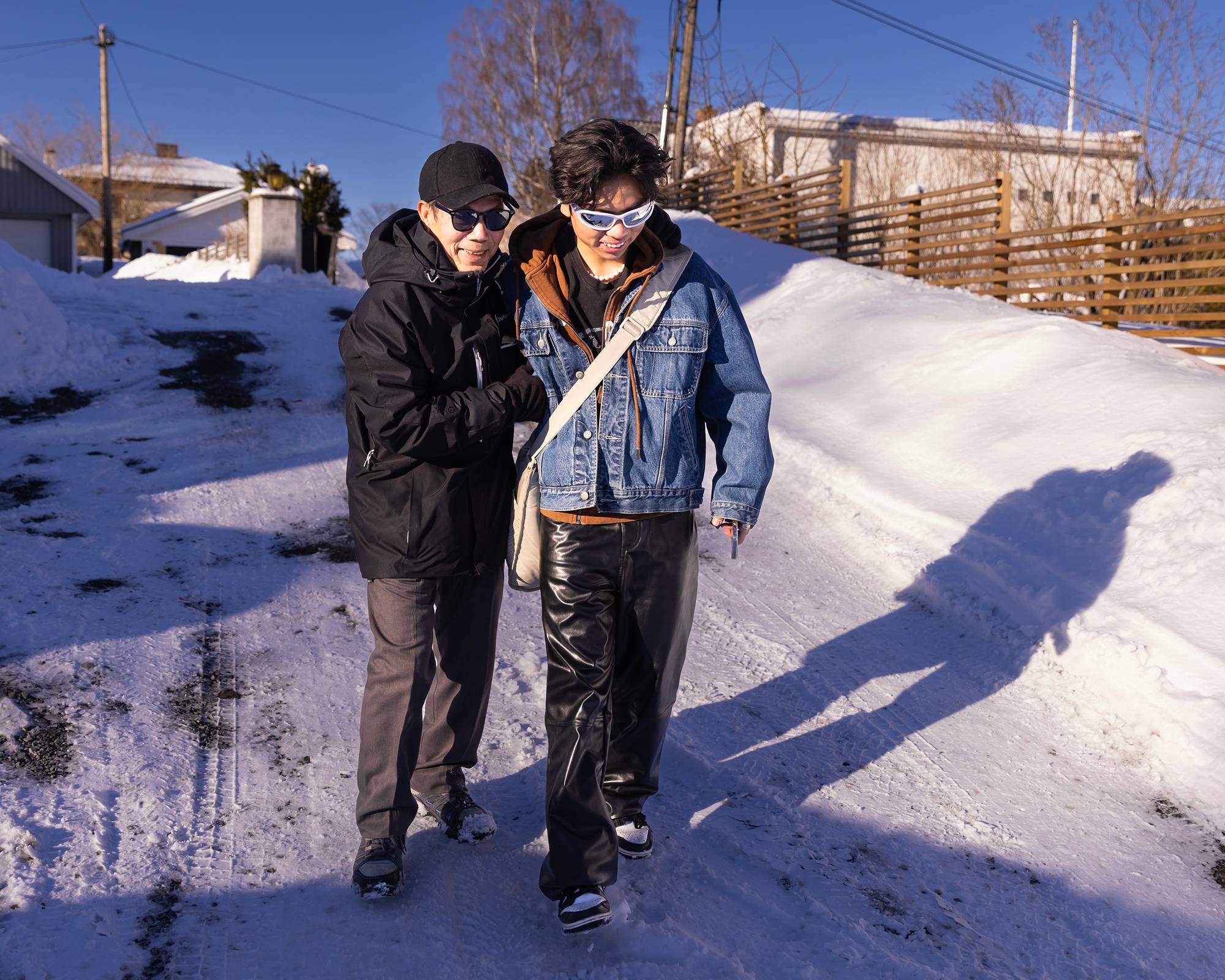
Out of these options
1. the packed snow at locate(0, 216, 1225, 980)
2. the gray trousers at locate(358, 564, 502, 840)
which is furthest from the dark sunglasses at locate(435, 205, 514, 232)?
the packed snow at locate(0, 216, 1225, 980)

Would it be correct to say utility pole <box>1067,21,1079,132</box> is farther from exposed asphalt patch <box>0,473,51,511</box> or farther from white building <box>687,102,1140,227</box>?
exposed asphalt patch <box>0,473,51,511</box>

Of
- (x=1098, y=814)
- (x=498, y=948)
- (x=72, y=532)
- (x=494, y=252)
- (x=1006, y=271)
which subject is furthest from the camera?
(x=1006, y=271)

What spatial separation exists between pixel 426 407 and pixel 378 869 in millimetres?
1206

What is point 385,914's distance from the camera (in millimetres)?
2479

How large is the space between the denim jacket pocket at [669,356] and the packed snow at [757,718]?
134cm

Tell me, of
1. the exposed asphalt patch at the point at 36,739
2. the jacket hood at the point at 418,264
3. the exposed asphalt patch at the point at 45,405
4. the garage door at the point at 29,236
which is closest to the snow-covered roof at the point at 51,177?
the garage door at the point at 29,236

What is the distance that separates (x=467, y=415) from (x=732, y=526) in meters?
0.78

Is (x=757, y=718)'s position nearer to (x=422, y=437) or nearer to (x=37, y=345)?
(x=422, y=437)

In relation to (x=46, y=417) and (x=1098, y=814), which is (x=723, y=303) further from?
(x=46, y=417)

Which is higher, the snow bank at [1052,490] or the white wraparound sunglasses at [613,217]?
the white wraparound sunglasses at [613,217]

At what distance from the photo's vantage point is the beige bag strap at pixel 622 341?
8.11ft

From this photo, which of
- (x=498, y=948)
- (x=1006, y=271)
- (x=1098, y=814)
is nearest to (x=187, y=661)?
(x=498, y=948)

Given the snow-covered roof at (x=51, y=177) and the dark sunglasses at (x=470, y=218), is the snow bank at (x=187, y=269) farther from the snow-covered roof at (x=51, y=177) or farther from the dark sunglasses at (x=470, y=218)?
the dark sunglasses at (x=470, y=218)

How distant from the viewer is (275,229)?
1830 centimetres
